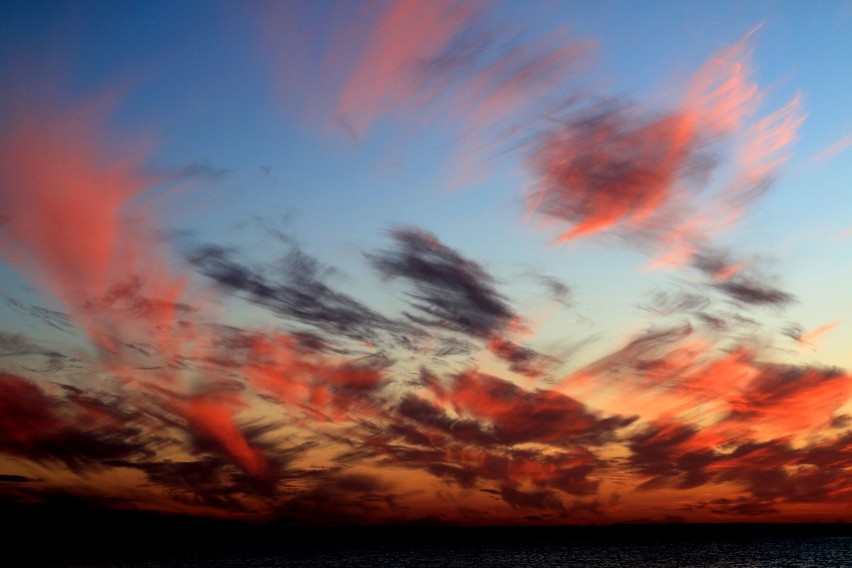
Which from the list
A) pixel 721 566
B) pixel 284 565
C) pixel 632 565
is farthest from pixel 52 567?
pixel 721 566

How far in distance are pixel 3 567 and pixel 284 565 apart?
77280mm

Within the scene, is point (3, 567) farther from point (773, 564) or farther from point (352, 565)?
point (773, 564)

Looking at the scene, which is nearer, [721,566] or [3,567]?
[721,566]

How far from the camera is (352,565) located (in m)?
197

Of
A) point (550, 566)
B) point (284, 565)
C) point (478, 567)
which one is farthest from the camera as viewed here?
point (284, 565)

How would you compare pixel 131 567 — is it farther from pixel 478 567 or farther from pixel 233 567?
pixel 478 567

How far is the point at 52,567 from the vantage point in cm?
17775

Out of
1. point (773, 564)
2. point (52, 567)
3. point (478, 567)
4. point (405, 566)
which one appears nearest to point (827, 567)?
point (773, 564)

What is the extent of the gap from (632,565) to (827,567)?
4302 centimetres

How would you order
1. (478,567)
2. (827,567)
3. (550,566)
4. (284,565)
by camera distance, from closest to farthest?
1. (827,567)
2. (478,567)
3. (550,566)
4. (284,565)

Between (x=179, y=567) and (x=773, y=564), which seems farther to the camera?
(x=179, y=567)

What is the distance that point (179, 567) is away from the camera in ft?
606

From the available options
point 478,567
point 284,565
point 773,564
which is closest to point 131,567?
point 284,565

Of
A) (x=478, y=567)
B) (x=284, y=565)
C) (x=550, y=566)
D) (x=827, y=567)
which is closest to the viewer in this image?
Answer: (x=827, y=567)
